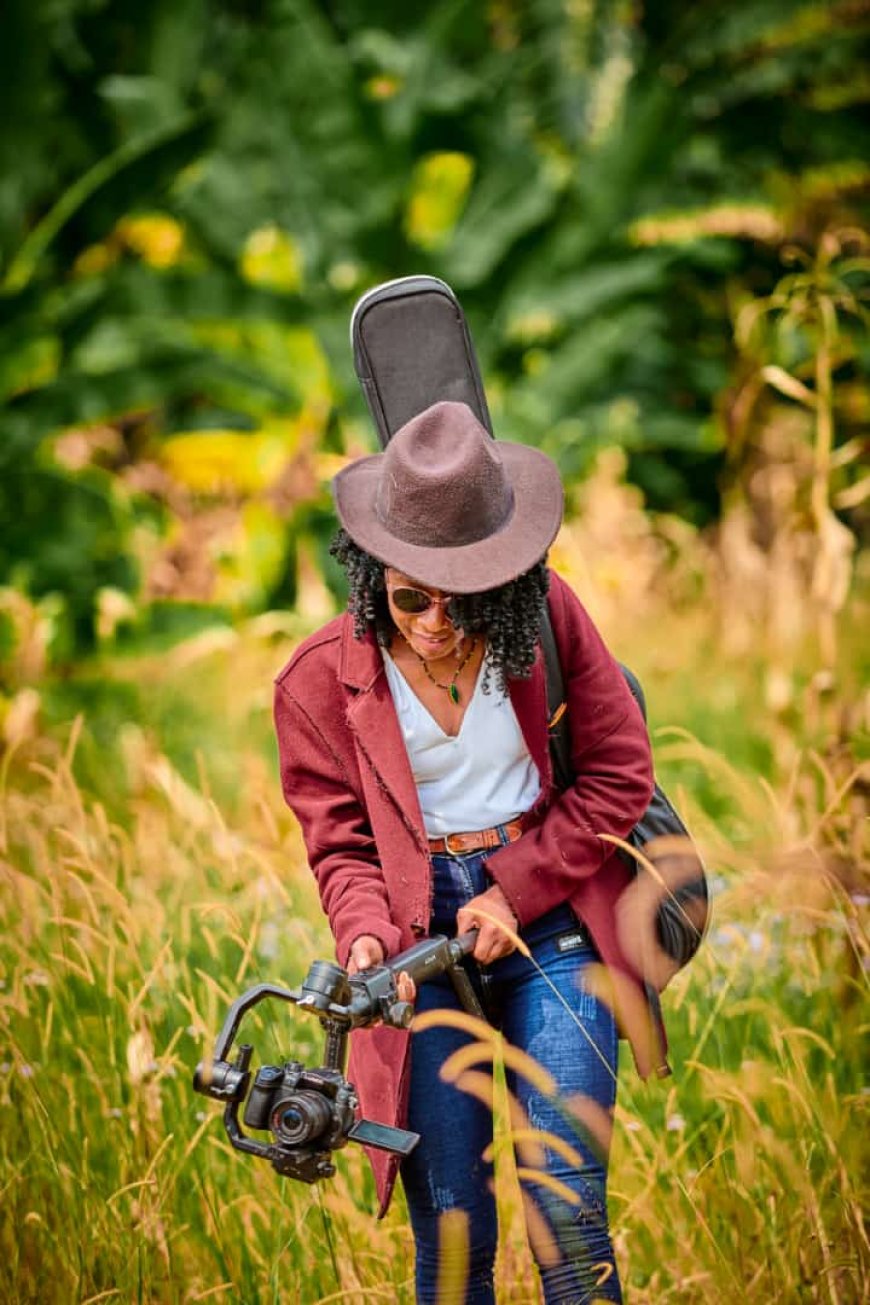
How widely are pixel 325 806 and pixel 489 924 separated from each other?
327 millimetres

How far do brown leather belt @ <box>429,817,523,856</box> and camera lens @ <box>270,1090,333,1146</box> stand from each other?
48 centimetres

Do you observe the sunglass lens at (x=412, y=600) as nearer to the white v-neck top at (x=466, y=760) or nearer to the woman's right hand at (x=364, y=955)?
the white v-neck top at (x=466, y=760)

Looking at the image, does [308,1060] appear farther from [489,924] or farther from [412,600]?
[412,600]

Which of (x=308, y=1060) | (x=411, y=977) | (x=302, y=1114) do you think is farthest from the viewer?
(x=308, y=1060)

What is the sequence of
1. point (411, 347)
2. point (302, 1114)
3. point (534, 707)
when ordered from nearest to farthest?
point (302, 1114), point (534, 707), point (411, 347)

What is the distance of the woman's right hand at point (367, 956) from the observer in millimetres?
2053

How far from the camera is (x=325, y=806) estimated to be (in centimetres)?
229

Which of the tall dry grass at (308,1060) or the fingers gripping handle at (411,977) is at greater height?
the fingers gripping handle at (411,977)

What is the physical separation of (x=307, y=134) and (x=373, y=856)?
4.78 metres

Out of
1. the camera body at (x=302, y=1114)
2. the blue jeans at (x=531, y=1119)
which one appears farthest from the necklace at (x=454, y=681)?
the camera body at (x=302, y=1114)

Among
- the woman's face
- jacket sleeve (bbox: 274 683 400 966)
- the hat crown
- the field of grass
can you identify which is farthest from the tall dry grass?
the hat crown

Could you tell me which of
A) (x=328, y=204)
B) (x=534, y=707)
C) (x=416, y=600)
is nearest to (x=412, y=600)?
(x=416, y=600)

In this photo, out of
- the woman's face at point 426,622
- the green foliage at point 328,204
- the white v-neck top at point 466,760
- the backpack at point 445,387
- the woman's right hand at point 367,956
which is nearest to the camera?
the woman's right hand at point 367,956

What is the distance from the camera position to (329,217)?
6.52m
